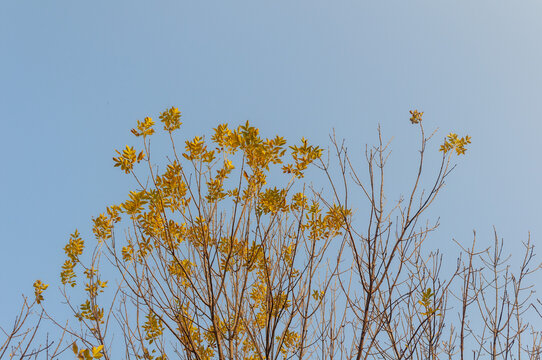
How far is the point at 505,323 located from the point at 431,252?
0.76 m

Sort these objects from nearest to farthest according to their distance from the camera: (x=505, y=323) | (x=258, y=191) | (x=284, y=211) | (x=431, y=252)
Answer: (x=258, y=191) → (x=284, y=211) → (x=505, y=323) → (x=431, y=252)

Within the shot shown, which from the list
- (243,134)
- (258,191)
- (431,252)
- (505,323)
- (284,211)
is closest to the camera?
(243,134)

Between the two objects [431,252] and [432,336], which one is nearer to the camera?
[432,336]


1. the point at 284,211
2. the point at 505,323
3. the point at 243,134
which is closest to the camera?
the point at 243,134

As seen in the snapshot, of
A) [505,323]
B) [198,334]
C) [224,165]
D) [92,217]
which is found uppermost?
[224,165]

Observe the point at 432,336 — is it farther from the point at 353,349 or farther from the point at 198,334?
the point at 198,334

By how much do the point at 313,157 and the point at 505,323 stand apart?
2057 millimetres

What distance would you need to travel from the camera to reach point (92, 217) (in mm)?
3049

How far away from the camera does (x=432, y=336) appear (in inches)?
114

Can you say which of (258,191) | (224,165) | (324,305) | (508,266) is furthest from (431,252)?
(224,165)

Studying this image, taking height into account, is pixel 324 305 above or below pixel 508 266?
below

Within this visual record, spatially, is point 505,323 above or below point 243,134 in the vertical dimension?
below

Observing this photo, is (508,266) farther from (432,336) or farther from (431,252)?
(432,336)

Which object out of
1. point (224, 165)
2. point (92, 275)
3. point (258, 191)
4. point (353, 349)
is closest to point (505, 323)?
point (353, 349)
